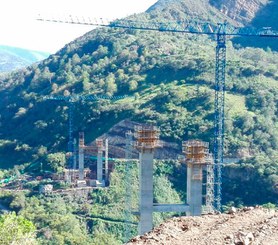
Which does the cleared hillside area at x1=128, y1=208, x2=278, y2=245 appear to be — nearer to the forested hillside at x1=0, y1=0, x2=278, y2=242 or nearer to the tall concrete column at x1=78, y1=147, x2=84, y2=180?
the forested hillside at x1=0, y1=0, x2=278, y2=242

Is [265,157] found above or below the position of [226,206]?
above

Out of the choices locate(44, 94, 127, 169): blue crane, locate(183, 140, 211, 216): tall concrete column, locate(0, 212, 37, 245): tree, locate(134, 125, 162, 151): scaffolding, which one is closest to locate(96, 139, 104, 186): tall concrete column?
locate(44, 94, 127, 169): blue crane

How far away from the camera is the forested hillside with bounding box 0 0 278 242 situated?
1350 inches

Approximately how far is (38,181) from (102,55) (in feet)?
68.9

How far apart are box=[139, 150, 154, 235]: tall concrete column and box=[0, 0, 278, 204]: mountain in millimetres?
15039

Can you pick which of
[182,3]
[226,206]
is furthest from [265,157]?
[182,3]

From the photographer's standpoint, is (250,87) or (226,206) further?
(250,87)

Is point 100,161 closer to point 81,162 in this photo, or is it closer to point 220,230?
point 81,162

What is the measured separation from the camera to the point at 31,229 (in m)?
12.0

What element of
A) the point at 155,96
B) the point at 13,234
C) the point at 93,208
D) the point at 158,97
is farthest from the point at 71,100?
the point at 13,234

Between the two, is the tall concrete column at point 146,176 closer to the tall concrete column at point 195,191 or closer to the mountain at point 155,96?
the tall concrete column at point 195,191

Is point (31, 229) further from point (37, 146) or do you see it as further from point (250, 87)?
point (37, 146)

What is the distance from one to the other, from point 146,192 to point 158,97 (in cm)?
2530

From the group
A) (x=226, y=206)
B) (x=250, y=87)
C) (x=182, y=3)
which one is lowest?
(x=226, y=206)
